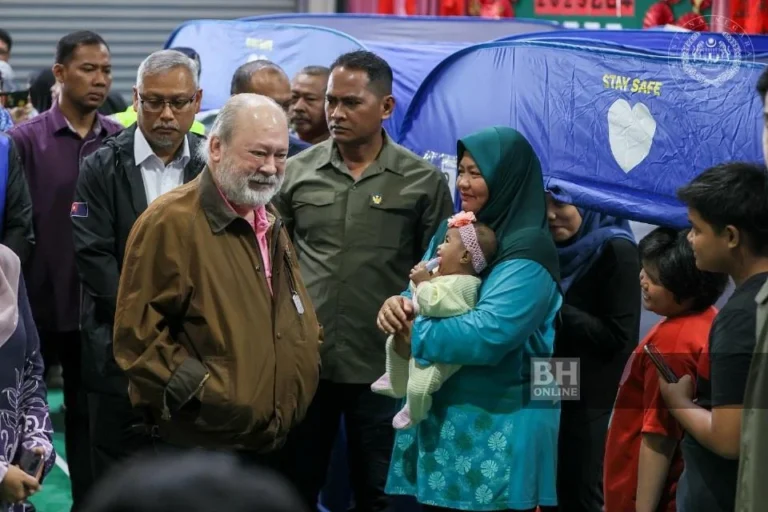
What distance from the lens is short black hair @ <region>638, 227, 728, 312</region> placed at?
11.3ft

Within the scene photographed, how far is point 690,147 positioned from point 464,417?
94 cm

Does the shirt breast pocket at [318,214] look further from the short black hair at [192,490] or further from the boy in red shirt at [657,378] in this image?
the short black hair at [192,490]

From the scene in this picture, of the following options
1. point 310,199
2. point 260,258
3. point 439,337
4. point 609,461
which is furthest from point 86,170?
point 609,461

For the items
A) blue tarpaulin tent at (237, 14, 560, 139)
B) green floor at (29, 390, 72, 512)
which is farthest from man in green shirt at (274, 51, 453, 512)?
blue tarpaulin tent at (237, 14, 560, 139)

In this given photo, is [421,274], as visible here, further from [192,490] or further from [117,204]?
[192,490]

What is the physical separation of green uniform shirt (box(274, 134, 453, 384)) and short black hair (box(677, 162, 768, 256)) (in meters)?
1.44

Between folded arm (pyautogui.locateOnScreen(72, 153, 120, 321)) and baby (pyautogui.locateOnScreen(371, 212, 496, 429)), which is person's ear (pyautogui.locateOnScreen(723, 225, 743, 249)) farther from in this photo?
folded arm (pyautogui.locateOnScreen(72, 153, 120, 321))

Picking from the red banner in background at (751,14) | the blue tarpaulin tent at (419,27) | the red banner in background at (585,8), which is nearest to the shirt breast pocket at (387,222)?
the blue tarpaulin tent at (419,27)

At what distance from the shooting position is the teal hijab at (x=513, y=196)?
3.67 meters

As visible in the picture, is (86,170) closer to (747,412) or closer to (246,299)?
(246,299)

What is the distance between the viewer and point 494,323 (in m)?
3.56

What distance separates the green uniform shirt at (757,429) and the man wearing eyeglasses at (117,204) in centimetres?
211

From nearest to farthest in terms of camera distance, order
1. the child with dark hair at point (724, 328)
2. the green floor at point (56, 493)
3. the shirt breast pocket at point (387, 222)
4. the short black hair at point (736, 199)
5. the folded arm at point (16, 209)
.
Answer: the child with dark hair at point (724, 328) < the short black hair at point (736, 199) < the shirt breast pocket at point (387, 222) < the folded arm at point (16, 209) < the green floor at point (56, 493)
